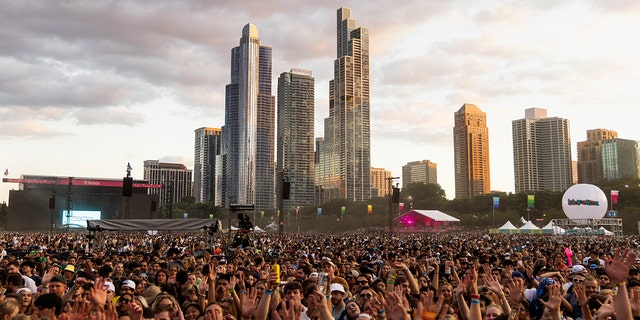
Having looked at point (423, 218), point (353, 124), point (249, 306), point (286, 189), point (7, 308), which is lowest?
point (423, 218)

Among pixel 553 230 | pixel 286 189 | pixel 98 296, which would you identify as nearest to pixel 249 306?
pixel 98 296

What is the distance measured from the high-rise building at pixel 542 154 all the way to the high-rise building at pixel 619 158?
36.6ft

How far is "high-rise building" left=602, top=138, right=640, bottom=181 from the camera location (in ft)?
594

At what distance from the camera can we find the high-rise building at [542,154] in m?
189

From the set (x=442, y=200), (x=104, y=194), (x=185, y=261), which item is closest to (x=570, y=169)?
(x=442, y=200)

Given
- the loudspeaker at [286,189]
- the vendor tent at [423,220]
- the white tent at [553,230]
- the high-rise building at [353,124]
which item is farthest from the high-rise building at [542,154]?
the loudspeaker at [286,189]

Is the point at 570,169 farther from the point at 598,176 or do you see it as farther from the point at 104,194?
the point at 104,194

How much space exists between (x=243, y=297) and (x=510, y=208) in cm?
12023

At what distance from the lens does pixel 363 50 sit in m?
196

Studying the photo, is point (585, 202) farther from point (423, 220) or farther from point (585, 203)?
point (423, 220)

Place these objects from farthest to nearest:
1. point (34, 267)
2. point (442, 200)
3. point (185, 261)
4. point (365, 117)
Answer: point (365, 117) → point (442, 200) → point (185, 261) → point (34, 267)

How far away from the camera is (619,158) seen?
181750 millimetres

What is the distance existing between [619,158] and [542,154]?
23.7 meters

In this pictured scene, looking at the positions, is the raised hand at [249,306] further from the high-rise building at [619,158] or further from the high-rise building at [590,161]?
the high-rise building at [590,161]
